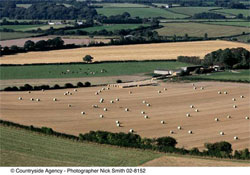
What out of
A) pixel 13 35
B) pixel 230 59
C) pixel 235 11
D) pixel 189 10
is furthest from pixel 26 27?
pixel 235 11

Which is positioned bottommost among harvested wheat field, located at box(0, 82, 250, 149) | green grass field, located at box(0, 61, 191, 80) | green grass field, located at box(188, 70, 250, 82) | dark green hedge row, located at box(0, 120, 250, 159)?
green grass field, located at box(0, 61, 191, 80)

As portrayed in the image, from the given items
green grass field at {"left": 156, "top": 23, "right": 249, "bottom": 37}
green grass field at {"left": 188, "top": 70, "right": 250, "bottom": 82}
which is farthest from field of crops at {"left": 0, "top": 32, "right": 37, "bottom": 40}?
green grass field at {"left": 188, "top": 70, "right": 250, "bottom": 82}

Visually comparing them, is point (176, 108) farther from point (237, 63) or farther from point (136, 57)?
point (136, 57)

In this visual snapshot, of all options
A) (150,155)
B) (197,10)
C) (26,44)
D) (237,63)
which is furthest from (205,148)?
(197,10)

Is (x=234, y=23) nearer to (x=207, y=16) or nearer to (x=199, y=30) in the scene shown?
(x=199, y=30)

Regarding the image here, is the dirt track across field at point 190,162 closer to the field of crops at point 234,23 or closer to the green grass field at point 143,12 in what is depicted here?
the field of crops at point 234,23

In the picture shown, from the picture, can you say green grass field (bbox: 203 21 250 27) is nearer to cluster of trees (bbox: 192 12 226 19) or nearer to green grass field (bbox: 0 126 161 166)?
cluster of trees (bbox: 192 12 226 19)
